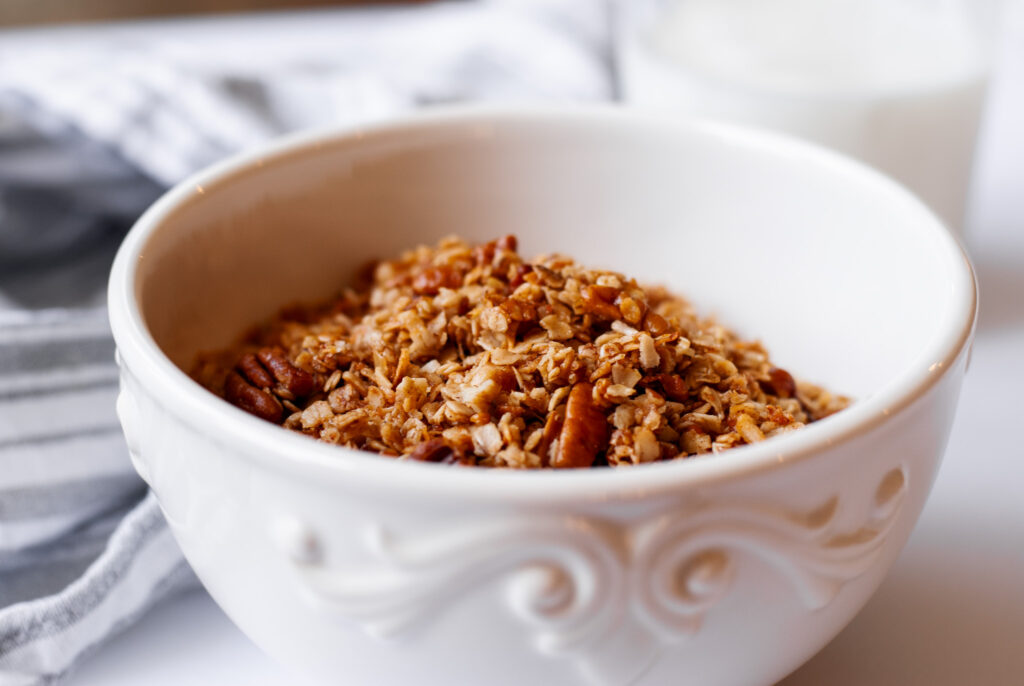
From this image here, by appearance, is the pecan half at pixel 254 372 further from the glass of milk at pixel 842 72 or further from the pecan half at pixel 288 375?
the glass of milk at pixel 842 72

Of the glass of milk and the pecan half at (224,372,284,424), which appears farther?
the glass of milk

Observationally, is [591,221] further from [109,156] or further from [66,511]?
[109,156]

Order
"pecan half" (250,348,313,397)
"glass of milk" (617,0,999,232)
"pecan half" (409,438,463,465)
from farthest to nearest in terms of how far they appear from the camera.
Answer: "glass of milk" (617,0,999,232) → "pecan half" (250,348,313,397) → "pecan half" (409,438,463,465)

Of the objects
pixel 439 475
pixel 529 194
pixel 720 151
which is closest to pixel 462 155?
pixel 529 194

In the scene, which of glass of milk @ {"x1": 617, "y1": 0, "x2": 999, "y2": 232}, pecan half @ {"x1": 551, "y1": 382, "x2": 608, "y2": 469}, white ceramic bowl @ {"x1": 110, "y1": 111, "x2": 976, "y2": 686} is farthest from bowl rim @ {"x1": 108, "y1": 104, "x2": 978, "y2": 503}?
glass of milk @ {"x1": 617, "y1": 0, "x2": 999, "y2": 232}

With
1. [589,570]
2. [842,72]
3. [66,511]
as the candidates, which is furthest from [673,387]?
[842,72]

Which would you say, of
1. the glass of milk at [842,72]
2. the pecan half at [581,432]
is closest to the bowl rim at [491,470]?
the pecan half at [581,432]

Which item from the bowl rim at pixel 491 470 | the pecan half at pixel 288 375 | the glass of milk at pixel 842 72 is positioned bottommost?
the pecan half at pixel 288 375

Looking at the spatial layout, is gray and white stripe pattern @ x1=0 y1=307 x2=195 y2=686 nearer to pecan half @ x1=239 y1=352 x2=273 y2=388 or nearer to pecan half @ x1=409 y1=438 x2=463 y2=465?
pecan half @ x1=239 y1=352 x2=273 y2=388
